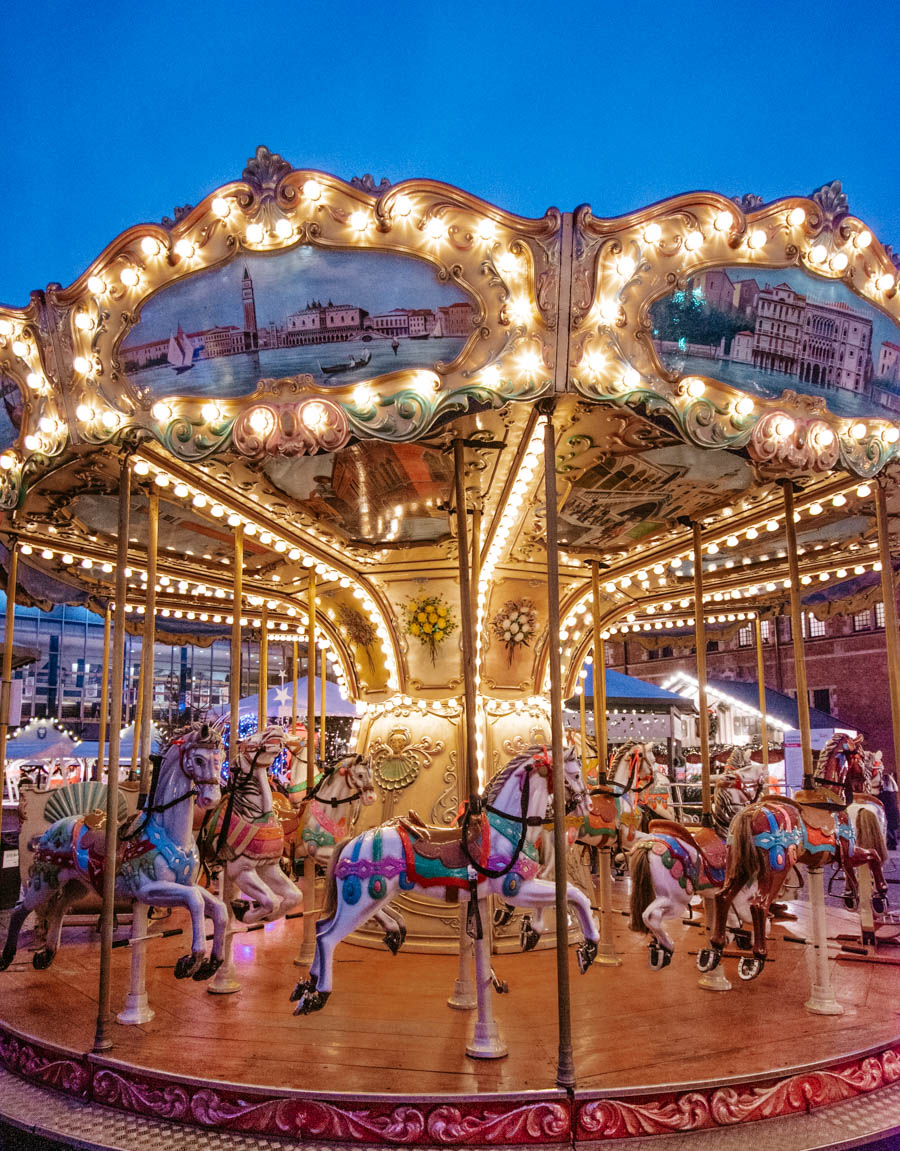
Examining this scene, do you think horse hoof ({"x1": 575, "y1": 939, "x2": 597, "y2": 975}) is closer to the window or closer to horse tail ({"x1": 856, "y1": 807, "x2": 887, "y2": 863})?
horse tail ({"x1": 856, "y1": 807, "x2": 887, "y2": 863})

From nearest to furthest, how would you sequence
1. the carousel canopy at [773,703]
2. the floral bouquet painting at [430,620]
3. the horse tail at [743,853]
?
the horse tail at [743,853], the floral bouquet painting at [430,620], the carousel canopy at [773,703]

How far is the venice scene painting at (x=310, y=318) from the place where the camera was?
441cm

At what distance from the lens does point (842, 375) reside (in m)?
5.10

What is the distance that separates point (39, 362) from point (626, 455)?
3699 millimetres

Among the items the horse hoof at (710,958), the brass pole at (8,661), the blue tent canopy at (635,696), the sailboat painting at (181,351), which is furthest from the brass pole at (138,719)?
the blue tent canopy at (635,696)

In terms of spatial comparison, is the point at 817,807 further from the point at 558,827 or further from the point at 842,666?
the point at 842,666

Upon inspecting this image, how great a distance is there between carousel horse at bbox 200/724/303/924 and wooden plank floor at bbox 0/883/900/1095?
64 cm

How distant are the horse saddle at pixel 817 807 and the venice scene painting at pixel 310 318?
3.63 metres

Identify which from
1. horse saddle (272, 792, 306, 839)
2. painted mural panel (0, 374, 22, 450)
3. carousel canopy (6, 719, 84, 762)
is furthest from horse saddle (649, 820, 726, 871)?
carousel canopy (6, 719, 84, 762)

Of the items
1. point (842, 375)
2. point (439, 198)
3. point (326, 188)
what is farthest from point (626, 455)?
point (326, 188)

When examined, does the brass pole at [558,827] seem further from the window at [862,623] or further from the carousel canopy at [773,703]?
the window at [862,623]

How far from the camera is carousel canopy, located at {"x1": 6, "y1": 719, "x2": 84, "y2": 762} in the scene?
18.0 metres

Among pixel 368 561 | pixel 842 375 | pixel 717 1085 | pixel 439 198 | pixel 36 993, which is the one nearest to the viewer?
pixel 717 1085

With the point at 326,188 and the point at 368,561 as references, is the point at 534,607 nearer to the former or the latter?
the point at 368,561
